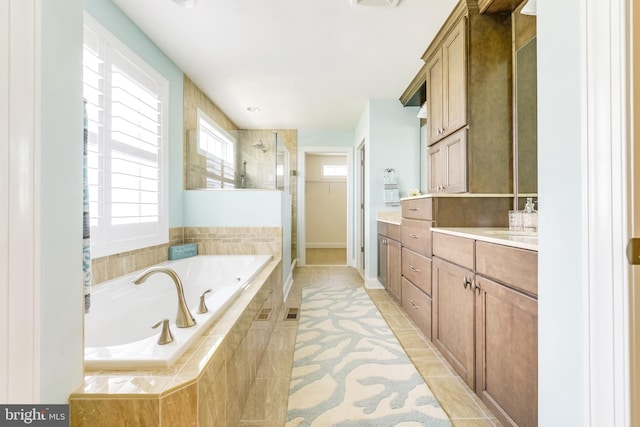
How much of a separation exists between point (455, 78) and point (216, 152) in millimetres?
2764

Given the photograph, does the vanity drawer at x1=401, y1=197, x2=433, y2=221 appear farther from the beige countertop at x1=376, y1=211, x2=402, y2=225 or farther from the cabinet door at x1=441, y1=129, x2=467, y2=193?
the beige countertop at x1=376, y1=211, x2=402, y2=225

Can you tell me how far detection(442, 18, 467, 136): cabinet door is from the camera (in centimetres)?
203

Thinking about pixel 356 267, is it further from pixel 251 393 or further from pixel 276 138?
pixel 251 393

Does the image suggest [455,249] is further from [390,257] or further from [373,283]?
[373,283]

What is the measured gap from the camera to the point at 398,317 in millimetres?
2609

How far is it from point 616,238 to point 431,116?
2.18 meters

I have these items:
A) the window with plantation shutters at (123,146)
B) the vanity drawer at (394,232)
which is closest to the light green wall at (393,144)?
the vanity drawer at (394,232)

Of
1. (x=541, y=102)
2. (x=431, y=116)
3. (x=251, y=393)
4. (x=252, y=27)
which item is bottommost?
(x=251, y=393)

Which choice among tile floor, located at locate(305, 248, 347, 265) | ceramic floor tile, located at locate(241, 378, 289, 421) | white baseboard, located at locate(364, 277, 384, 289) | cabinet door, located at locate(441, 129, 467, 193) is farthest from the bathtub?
tile floor, located at locate(305, 248, 347, 265)

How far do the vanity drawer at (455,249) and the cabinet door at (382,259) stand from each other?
52.2 inches

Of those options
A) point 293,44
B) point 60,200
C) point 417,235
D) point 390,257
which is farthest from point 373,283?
point 60,200

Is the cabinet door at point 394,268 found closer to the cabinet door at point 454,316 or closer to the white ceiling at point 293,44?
the cabinet door at point 454,316

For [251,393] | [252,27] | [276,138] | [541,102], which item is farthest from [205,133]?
[541,102]

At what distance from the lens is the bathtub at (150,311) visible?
0.95 m
